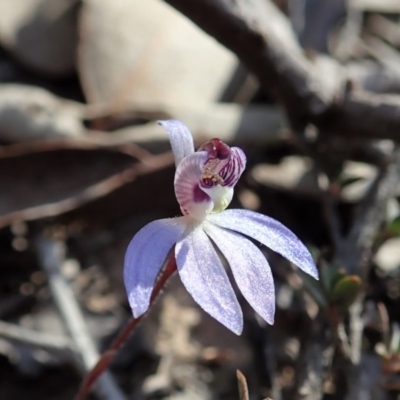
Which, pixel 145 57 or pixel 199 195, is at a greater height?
pixel 199 195

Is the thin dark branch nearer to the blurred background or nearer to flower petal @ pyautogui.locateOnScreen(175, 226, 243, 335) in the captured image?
the blurred background

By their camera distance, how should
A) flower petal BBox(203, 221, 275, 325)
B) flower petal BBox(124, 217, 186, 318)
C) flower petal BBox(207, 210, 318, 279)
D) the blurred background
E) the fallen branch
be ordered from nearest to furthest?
flower petal BBox(124, 217, 186, 318), flower petal BBox(203, 221, 275, 325), flower petal BBox(207, 210, 318, 279), the fallen branch, the blurred background

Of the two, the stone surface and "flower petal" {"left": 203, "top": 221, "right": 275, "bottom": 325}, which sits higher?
"flower petal" {"left": 203, "top": 221, "right": 275, "bottom": 325}

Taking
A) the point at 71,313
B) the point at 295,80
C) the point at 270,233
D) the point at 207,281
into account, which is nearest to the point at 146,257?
the point at 207,281

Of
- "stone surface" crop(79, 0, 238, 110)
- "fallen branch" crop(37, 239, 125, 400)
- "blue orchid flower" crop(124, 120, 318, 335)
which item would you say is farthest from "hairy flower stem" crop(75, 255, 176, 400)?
"stone surface" crop(79, 0, 238, 110)

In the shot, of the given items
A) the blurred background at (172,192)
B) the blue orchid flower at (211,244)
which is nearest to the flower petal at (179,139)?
the blue orchid flower at (211,244)

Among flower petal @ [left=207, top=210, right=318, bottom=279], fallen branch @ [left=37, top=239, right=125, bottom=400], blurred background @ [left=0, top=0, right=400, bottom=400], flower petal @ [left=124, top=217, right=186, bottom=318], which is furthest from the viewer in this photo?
blurred background @ [left=0, top=0, right=400, bottom=400]

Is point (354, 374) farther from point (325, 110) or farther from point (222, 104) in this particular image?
point (222, 104)

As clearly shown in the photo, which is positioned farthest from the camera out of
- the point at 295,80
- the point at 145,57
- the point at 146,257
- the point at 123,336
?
the point at 145,57

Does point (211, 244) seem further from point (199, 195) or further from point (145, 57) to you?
point (145, 57)
